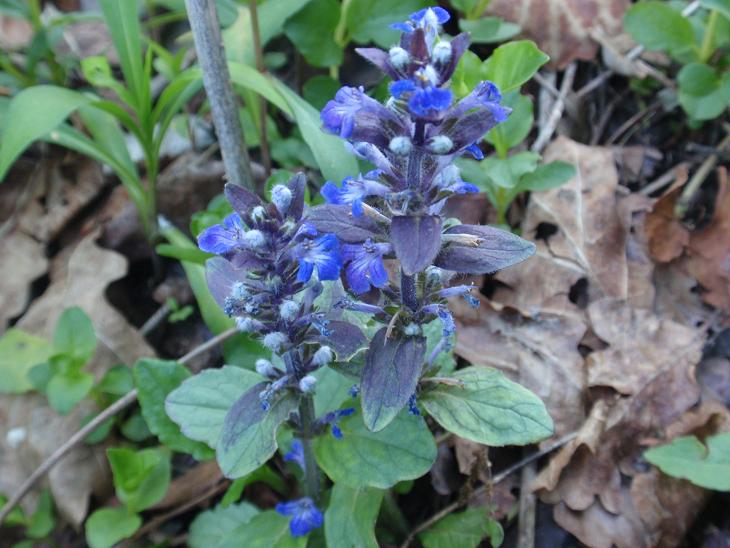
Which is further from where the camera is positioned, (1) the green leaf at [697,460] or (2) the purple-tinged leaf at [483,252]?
(1) the green leaf at [697,460]

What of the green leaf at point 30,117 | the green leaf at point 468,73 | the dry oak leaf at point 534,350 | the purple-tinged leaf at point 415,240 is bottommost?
the dry oak leaf at point 534,350

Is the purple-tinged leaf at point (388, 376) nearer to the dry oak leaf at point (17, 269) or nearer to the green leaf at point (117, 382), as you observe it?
the green leaf at point (117, 382)

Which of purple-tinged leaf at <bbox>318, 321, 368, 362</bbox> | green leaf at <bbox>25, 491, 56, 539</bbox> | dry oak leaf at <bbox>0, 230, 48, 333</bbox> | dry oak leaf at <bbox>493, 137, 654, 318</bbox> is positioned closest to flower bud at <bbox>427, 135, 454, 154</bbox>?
purple-tinged leaf at <bbox>318, 321, 368, 362</bbox>

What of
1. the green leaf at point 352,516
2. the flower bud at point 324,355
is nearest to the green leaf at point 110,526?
the green leaf at point 352,516

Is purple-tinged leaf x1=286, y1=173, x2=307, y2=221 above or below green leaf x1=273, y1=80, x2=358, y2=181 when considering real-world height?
above

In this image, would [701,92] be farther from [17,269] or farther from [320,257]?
[17,269]

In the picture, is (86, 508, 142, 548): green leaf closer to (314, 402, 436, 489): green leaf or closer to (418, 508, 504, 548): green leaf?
(314, 402, 436, 489): green leaf
